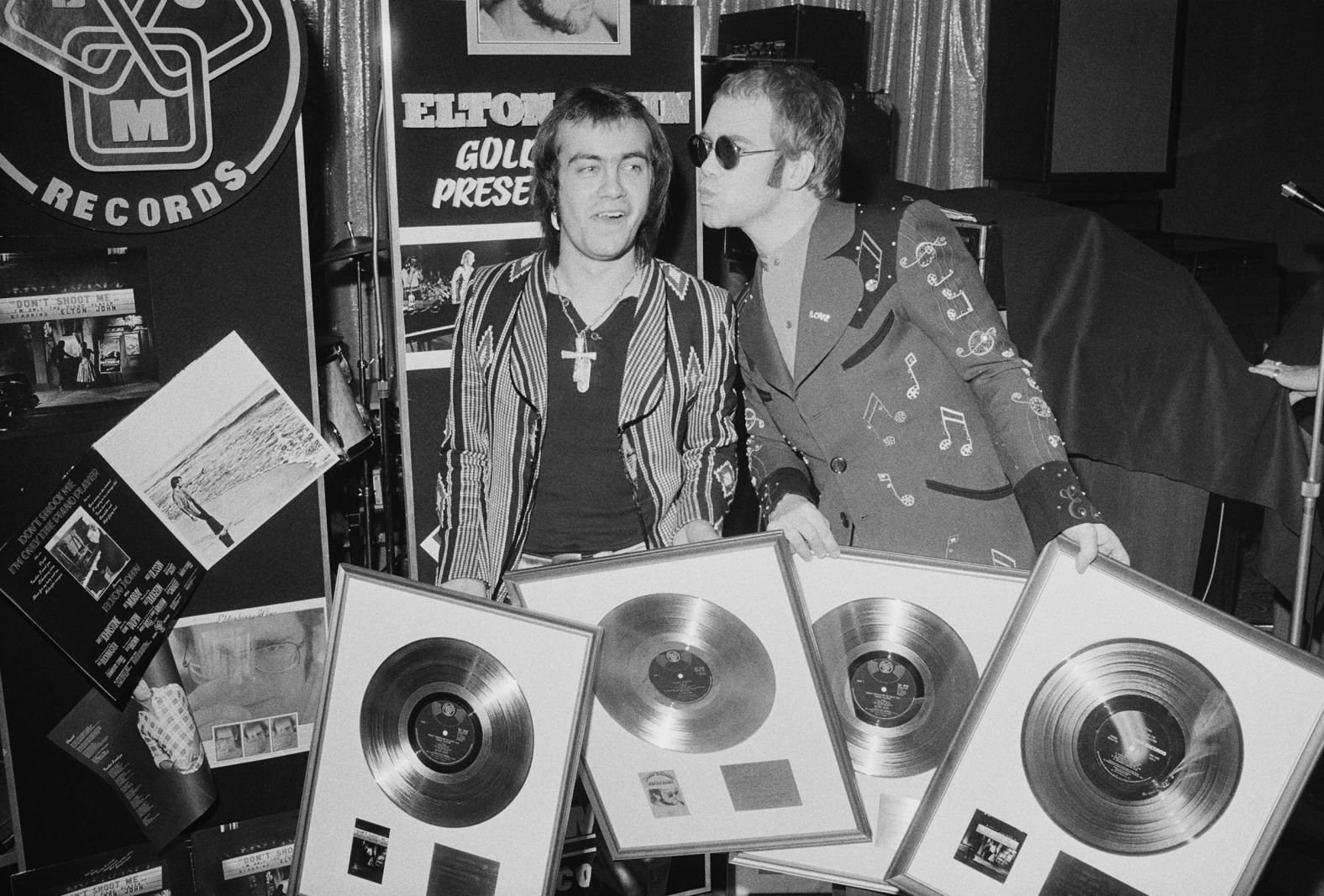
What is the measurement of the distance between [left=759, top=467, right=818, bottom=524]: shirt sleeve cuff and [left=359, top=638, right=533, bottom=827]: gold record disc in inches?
23.0

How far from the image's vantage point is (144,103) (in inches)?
85.3

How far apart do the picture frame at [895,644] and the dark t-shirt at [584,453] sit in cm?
41

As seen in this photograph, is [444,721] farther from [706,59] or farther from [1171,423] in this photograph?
[706,59]

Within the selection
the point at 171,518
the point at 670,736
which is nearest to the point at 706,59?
the point at 171,518

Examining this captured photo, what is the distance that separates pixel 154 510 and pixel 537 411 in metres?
0.93

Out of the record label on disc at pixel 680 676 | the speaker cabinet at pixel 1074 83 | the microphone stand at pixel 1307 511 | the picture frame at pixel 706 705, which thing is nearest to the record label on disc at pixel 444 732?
the picture frame at pixel 706 705

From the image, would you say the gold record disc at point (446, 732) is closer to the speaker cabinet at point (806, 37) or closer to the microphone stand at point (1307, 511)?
the microphone stand at point (1307, 511)

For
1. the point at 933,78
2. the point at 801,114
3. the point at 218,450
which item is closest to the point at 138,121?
the point at 218,450

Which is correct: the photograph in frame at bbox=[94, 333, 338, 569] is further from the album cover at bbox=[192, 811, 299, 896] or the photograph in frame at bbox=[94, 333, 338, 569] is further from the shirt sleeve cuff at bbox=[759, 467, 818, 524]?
the shirt sleeve cuff at bbox=[759, 467, 818, 524]

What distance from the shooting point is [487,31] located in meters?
2.63

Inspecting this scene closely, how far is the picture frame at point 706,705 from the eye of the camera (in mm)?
1834

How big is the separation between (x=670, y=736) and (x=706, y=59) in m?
3.09

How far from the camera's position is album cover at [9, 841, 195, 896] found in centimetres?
236

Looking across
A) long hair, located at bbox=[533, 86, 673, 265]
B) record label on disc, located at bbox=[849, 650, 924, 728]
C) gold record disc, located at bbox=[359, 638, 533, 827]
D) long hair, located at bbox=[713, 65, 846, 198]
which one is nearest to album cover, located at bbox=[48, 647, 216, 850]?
gold record disc, located at bbox=[359, 638, 533, 827]
